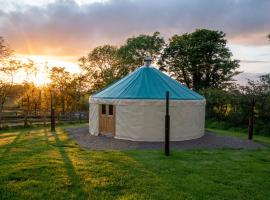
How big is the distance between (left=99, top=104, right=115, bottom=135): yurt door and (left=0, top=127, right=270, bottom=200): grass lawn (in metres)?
3.85

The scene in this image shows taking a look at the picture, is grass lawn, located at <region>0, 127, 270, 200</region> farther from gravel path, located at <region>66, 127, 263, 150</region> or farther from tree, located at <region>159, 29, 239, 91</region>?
tree, located at <region>159, 29, 239, 91</region>

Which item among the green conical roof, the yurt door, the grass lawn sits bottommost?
the grass lawn

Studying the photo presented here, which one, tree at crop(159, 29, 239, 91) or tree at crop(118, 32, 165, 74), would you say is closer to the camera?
tree at crop(159, 29, 239, 91)

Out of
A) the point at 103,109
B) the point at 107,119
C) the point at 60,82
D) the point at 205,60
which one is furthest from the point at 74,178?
the point at 60,82

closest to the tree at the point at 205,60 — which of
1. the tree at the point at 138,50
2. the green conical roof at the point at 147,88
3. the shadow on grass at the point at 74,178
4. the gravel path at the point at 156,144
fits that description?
the tree at the point at 138,50

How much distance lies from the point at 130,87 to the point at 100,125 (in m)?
1.92

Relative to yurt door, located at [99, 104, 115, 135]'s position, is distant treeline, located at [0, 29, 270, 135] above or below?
above

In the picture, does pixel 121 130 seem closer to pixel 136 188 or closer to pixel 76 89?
pixel 136 188

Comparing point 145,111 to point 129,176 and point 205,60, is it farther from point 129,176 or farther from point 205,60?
point 205,60

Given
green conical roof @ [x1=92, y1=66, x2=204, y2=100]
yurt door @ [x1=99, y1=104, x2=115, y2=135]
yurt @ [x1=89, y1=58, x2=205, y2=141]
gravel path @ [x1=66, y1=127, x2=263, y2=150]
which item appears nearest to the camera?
gravel path @ [x1=66, y1=127, x2=263, y2=150]

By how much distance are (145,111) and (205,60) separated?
53.5 ft

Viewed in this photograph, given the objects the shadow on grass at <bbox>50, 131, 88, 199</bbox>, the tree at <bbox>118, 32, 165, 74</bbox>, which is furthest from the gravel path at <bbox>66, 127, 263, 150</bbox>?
the tree at <bbox>118, 32, 165, 74</bbox>

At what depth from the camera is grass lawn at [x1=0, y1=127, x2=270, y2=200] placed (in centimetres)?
505

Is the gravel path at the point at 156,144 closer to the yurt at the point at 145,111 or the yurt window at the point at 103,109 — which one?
the yurt at the point at 145,111
